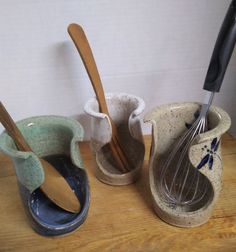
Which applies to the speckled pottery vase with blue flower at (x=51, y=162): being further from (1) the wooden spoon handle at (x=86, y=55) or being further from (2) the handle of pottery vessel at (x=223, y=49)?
(2) the handle of pottery vessel at (x=223, y=49)

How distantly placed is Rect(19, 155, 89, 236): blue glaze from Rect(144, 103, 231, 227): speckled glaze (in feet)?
0.30

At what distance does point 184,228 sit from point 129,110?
18 cm

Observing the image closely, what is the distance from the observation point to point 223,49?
327 mm

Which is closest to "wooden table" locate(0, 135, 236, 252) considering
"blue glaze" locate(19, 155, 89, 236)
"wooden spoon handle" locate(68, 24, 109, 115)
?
"blue glaze" locate(19, 155, 89, 236)

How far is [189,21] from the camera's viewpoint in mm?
440

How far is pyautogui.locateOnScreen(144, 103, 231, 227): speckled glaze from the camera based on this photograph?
33cm

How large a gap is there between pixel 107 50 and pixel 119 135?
13 cm

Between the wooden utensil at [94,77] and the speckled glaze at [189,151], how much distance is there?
0.18 feet

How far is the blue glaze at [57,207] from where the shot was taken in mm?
351

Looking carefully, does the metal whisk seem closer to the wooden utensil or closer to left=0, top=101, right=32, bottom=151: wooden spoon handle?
the wooden utensil

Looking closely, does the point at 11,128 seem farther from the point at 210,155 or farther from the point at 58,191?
the point at 210,155

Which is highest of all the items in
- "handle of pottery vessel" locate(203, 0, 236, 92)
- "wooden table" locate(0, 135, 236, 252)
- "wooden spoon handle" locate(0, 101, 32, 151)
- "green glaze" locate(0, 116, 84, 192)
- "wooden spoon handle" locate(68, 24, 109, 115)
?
"handle of pottery vessel" locate(203, 0, 236, 92)

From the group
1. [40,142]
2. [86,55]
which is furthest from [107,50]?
[40,142]

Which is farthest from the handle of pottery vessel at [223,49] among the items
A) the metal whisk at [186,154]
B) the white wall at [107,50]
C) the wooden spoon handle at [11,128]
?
the wooden spoon handle at [11,128]
